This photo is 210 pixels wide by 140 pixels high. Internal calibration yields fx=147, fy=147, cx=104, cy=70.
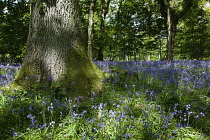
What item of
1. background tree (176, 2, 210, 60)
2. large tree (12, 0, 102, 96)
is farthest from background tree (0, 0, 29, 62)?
background tree (176, 2, 210, 60)

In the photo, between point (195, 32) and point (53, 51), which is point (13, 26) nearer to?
point (53, 51)

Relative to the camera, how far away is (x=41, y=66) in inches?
150

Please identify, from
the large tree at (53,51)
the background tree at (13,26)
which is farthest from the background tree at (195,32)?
the large tree at (53,51)

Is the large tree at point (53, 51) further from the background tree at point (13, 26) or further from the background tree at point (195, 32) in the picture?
the background tree at point (195, 32)

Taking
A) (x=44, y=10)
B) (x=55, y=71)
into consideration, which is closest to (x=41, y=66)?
(x=55, y=71)

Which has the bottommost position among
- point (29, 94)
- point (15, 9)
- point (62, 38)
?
point (29, 94)

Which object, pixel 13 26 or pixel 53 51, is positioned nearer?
pixel 53 51

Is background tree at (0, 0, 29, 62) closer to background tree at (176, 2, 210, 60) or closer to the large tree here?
the large tree

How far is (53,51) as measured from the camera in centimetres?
380

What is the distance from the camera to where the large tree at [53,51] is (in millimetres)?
3758

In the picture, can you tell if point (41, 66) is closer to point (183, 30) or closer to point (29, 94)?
point (29, 94)

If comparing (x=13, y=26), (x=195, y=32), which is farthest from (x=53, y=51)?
(x=195, y=32)

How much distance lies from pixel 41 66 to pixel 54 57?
0.41 meters

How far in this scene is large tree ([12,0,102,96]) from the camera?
12.3ft
